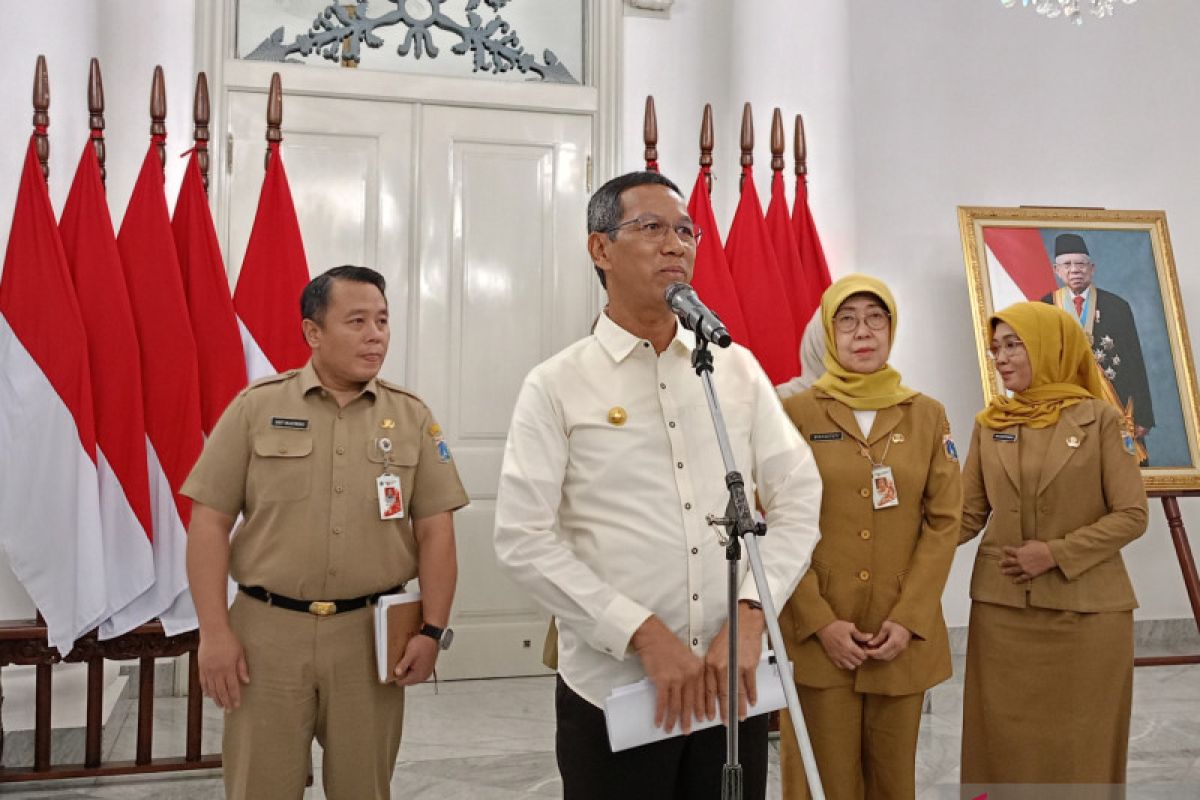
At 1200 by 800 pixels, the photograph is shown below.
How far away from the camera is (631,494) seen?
1.65 metres

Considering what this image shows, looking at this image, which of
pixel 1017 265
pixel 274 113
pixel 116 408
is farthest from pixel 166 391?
pixel 1017 265

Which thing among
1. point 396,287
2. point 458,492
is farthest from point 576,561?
point 396,287

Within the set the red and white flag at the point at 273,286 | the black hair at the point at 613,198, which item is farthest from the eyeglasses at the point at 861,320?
the red and white flag at the point at 273,286

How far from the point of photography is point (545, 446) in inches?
65.2

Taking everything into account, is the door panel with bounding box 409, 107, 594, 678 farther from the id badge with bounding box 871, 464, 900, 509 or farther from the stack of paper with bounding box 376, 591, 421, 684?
the id badge with bounding box 871, 464, 900, 509

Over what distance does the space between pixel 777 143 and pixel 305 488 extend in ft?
8.52

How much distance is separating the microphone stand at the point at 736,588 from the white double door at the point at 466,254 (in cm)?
308

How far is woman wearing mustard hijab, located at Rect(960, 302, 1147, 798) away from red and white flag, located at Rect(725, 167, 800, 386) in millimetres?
1128

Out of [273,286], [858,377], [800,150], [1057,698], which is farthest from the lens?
[800,150]

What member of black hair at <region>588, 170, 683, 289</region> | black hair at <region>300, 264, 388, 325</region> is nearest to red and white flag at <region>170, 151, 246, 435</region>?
black hair at <region>300, 264, 388, 325</region>

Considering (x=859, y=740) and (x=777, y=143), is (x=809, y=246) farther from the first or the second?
(x=859, y=740)

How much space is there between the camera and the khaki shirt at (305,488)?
2090 mm

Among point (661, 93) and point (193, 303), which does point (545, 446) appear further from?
point (661, 93)

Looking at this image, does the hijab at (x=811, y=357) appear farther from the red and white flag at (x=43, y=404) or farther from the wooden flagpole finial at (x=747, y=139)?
the red and white flag at (x=43, y=404)
